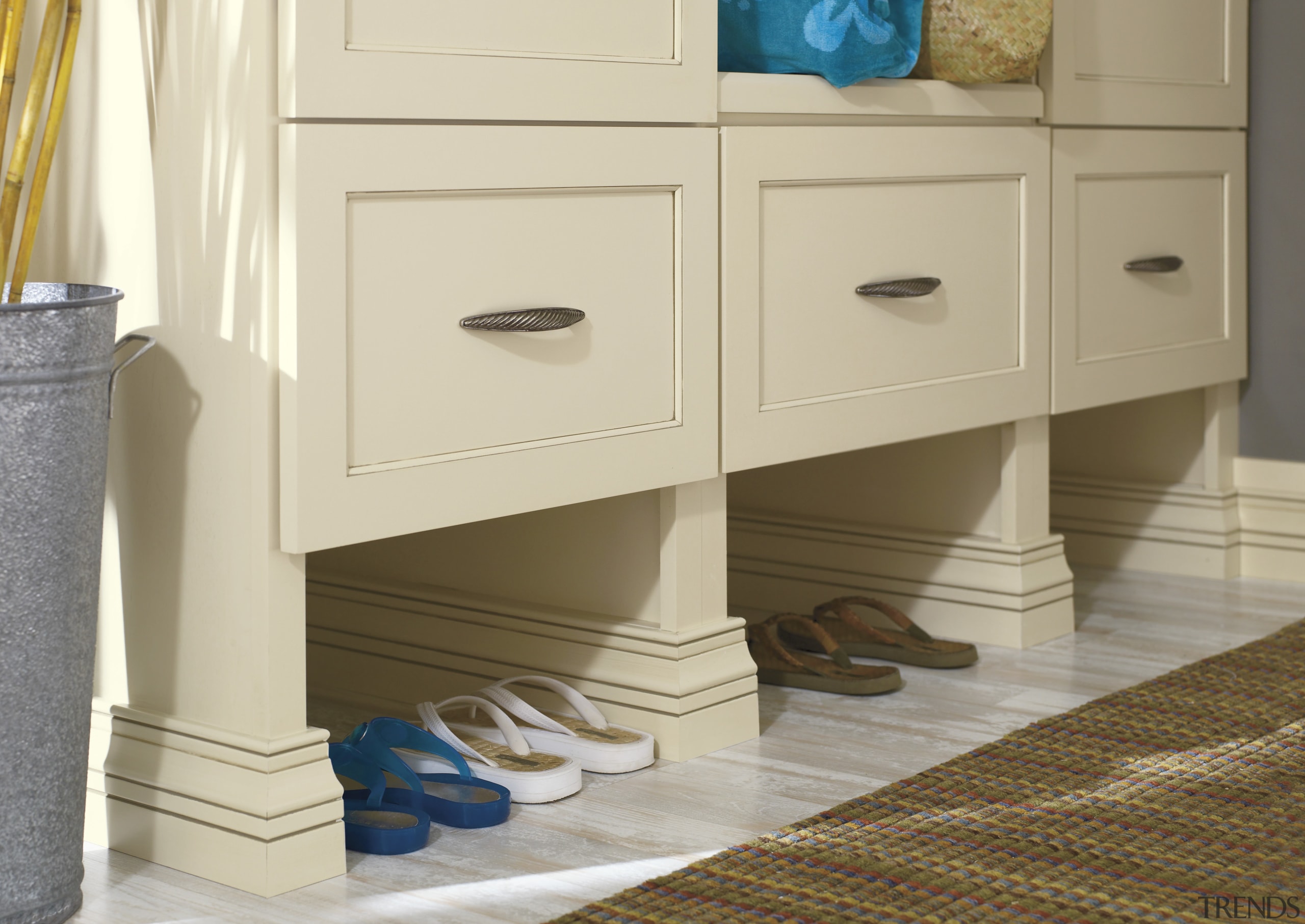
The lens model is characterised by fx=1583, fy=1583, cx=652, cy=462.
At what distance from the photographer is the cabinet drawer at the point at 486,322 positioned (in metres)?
1.15

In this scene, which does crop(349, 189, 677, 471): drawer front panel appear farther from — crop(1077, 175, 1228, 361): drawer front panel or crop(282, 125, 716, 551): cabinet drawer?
crop(1077, 175, 1228, 361): drawer front panel

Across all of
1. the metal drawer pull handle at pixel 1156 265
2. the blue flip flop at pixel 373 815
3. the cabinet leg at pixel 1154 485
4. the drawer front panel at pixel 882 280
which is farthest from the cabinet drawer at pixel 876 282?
the cabinet leg at pixel 1154 485

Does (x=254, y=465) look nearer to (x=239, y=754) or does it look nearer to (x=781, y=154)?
(x=239, y=754)

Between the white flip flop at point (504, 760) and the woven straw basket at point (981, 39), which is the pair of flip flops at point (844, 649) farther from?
the woven straw basket at point (981, 39)

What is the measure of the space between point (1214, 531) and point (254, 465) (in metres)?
1.61

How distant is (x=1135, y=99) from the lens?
2.02m

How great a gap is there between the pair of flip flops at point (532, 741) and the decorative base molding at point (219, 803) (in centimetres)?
21

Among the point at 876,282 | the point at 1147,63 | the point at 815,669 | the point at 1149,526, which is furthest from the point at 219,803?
the point at 1149,526

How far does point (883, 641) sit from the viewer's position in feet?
6.11

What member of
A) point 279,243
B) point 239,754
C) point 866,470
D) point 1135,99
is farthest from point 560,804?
point 1135,99

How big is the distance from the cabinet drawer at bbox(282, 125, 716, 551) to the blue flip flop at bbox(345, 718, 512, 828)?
23 cm

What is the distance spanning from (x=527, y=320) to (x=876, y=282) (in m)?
0.51

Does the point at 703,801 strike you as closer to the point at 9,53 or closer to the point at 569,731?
the point at 569,731

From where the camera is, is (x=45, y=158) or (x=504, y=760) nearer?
(x=45, y=158)
